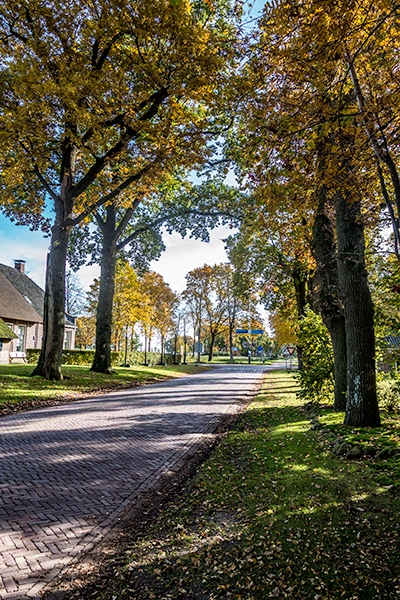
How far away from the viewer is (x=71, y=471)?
5363 mm

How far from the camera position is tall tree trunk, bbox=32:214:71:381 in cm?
1438

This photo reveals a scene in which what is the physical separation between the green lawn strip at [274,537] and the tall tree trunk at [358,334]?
69.9 inches

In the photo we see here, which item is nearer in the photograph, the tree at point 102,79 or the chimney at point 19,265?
the tree at point 102,79

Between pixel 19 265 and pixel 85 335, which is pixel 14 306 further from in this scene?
pixel 85 335

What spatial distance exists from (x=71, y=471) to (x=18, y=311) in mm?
27417

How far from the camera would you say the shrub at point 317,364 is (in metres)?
10.1

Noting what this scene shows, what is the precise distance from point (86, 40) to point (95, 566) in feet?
46.2

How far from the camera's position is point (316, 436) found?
7066 mm

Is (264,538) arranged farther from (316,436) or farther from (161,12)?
(161,12)

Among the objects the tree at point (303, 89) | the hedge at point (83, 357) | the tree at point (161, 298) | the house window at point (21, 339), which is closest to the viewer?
the tree at point (303, 89)

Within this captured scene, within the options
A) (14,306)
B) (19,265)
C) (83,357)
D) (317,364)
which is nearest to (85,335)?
(19,265)

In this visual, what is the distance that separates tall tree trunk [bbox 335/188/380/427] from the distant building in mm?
23394

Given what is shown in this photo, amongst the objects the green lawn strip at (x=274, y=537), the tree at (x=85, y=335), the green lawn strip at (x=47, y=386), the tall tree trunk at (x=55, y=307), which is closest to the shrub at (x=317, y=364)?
the green lawn strip at (x=274, y=537)

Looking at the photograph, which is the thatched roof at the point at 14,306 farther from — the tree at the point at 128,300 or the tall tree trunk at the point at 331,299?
the tall tree trunk at the point at 331,299
